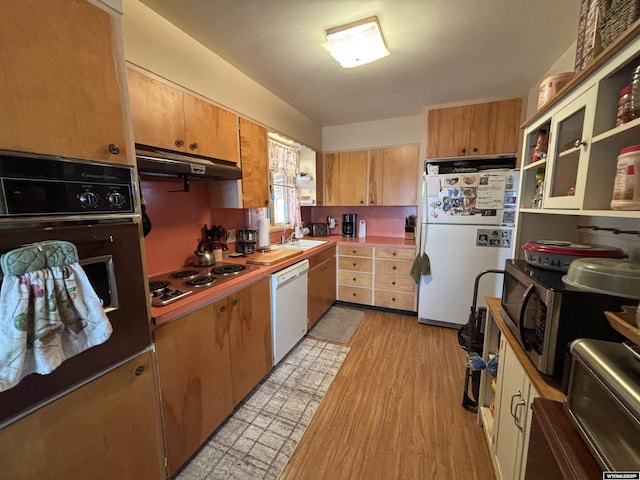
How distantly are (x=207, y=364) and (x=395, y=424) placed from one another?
1.22 m

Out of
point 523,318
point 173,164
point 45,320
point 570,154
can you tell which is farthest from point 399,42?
point 45,320

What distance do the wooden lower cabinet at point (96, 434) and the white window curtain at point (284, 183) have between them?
2215 mm

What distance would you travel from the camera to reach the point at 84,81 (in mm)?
841

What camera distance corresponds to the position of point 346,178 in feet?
11.3

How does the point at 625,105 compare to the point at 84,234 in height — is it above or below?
above

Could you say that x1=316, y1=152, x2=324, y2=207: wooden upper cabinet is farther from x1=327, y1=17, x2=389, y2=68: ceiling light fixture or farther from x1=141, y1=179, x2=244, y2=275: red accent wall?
x1=327, y1=17, x2=389, y2=68: ceiling light fixture

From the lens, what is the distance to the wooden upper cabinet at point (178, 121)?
1300mm

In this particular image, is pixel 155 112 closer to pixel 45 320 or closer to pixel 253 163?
pixel 253 163

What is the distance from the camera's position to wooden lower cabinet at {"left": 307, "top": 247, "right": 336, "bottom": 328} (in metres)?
2.65

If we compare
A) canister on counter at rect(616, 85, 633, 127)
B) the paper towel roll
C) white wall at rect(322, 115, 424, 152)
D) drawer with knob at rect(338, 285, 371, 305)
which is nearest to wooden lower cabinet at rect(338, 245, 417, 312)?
drawer with knob at rect(338, 285, 371, 305)

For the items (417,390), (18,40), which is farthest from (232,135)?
(417,390)

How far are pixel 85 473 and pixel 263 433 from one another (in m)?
0.89

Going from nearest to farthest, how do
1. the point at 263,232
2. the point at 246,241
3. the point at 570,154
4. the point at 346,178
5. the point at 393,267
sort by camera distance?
the point at 570,154, the point at 246,241, the point at 263,232, the point at 393,267, the point at 346,178

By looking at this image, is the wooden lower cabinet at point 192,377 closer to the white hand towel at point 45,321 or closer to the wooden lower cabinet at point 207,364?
the wooden lower cabinet at point 207,364
